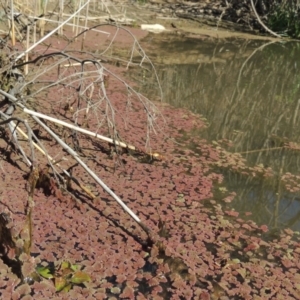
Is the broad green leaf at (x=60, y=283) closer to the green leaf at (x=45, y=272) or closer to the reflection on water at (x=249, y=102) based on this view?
the green leaf at (x=45, y=272)

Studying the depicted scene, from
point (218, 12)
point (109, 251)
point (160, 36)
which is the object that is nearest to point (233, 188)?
point (109, 251)

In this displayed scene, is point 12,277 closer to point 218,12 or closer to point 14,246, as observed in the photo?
point 14,246

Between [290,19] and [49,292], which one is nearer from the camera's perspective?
[49,292]

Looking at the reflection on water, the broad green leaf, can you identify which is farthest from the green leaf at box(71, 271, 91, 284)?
the reflection on water

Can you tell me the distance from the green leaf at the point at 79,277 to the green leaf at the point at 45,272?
87mm

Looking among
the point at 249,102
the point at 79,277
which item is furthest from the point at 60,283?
the point at 249,102

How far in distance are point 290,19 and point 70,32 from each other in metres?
4.44

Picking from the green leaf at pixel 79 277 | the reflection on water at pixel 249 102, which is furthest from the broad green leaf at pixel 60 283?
the reflection on water at pixel 249 102

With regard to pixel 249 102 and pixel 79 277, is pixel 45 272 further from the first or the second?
pixel 249 102

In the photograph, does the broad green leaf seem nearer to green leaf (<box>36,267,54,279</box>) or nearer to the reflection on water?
green leaf (<box>36,267,54,279</box>)

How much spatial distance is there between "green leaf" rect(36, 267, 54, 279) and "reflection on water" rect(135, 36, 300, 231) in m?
1.24

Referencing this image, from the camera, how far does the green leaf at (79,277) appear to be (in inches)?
81.9

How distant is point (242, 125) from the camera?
4484 millimetres

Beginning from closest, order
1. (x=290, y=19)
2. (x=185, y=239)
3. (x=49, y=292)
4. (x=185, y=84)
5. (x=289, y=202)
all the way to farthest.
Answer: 1. (x=49, y=292)
2. (x=185, y=239)
3. (x=289, y=202)
4. (x=185, y=84)
5. (x=290, y=19)
